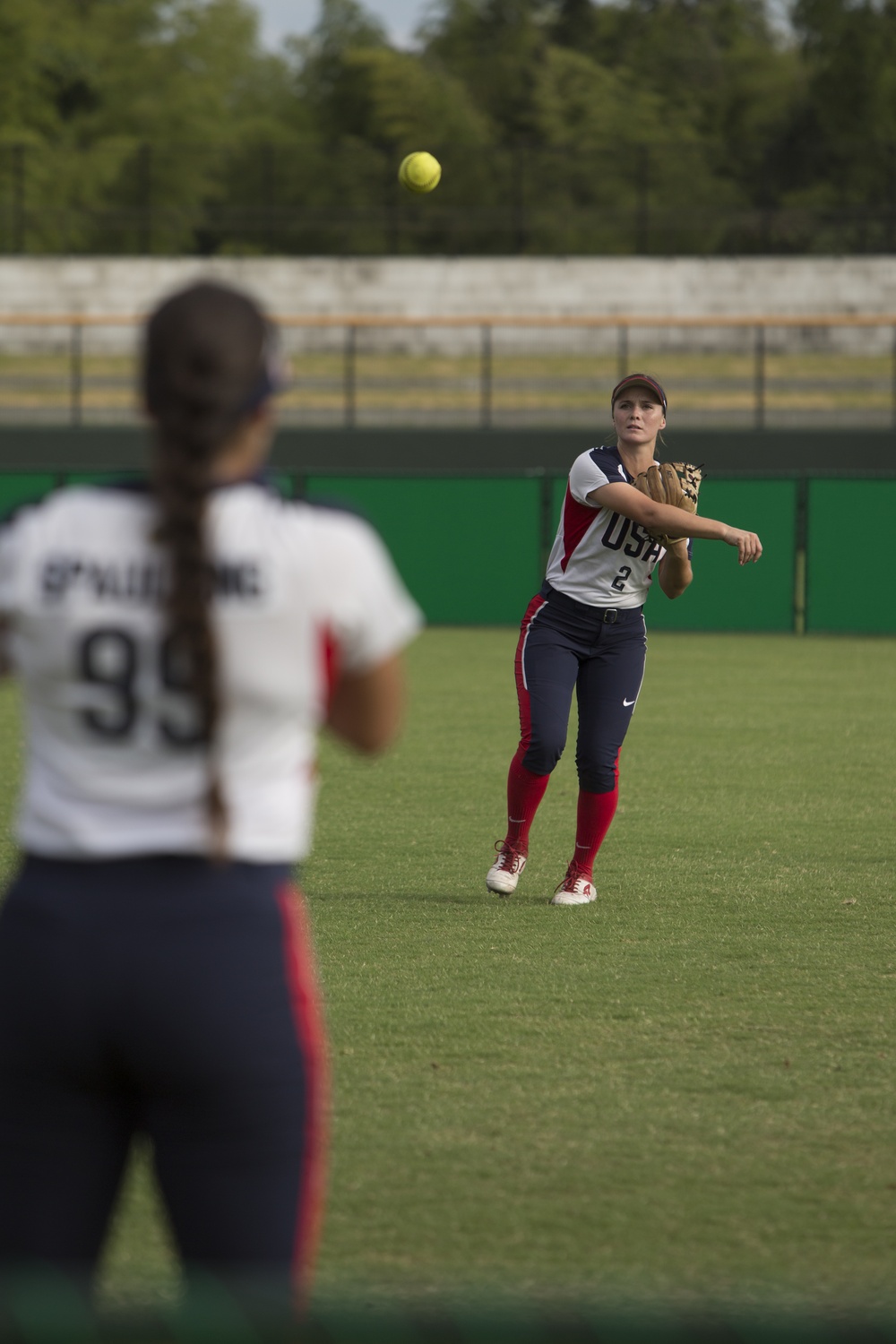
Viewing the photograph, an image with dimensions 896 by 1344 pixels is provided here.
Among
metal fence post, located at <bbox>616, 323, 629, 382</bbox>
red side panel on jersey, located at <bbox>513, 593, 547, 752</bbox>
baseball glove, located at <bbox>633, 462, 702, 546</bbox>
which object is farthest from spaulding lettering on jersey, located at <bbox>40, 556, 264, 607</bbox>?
metal fence post, located at <bbox>616, 323, 629, 382</bbox>

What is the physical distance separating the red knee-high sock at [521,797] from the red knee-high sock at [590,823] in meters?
0.20

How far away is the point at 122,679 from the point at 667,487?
488 centimetres

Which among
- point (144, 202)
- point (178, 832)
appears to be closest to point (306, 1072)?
point (178, 832)

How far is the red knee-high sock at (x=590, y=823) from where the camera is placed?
23.7 ft

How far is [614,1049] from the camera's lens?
208 inches

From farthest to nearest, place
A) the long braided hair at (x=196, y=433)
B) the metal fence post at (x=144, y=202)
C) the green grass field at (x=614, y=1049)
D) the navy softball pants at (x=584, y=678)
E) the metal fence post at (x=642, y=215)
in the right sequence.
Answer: the metal fence post at (x=144, y=202), the metal fence post at (x=642, y=215), the navy softball pants at (x=584, y=678), the green grass field at (x=614, y=1049), the long braided hair at (x=196, y=433)

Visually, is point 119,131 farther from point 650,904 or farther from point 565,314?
point 650,904

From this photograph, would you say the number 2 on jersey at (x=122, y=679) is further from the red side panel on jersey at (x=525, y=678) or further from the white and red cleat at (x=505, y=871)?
the white and red cleat at (x=505, y=871)

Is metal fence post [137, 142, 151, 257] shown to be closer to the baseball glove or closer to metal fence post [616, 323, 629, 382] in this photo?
metal fence post [616, 323, 629, 382]

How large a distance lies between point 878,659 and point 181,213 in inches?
1050

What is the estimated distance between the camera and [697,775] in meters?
11.0

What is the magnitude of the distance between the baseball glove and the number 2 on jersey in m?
4.75

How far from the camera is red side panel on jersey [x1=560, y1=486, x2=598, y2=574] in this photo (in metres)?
7.05

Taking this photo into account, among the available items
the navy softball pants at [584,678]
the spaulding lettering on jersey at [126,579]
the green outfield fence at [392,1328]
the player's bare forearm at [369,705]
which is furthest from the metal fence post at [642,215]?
the green outfield fence at [392,1328]
